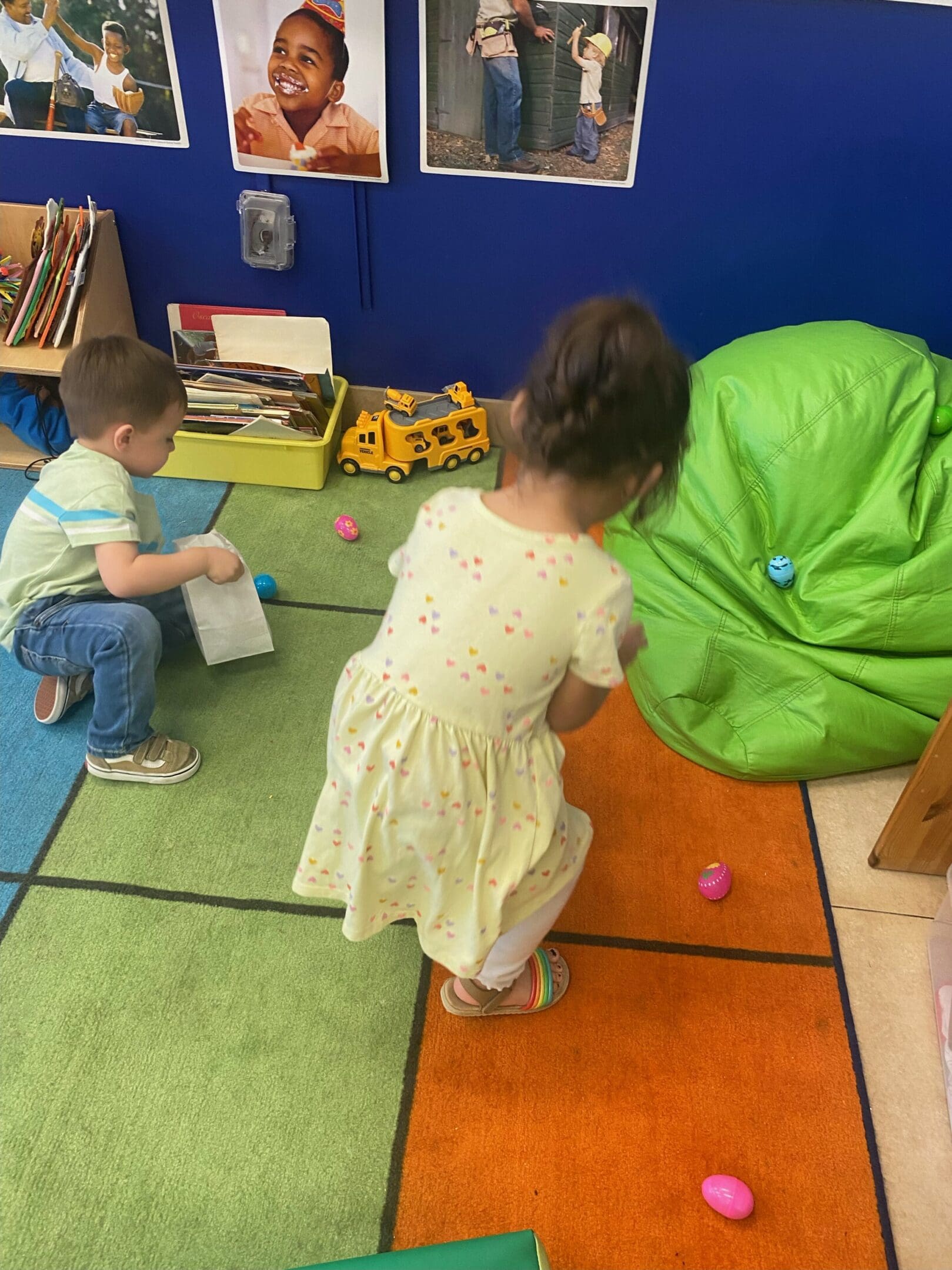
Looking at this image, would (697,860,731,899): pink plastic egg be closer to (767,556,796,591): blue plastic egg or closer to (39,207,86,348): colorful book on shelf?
(767,556,796,591): blue plastic egg

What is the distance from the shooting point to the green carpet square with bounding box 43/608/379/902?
141cm

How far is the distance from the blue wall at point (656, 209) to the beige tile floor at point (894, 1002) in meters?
1.22

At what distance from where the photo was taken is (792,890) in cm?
146

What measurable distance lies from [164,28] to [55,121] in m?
0.35

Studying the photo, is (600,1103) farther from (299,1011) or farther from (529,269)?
(529,269)

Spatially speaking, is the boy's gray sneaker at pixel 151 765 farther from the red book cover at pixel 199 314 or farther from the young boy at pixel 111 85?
the young boy at pixel 111 85

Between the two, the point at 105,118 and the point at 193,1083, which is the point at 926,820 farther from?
the point at 105,118

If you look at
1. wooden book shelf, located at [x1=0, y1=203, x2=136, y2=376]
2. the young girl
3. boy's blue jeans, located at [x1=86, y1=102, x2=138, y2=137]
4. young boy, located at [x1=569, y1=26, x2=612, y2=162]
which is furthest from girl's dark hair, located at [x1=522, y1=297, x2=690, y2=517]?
boy's blue jeans, located at [x1=86, y1=102, x2=138, y2=137]

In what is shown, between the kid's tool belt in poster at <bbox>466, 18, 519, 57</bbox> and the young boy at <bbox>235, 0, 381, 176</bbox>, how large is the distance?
0.27 m

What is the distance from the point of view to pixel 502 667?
84cm

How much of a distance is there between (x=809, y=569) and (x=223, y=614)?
44.4 inches

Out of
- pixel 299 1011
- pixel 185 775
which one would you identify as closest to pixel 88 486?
pixel 185 775

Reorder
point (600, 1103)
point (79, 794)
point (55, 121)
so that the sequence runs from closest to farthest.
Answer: point (600, 1103), point (79, 794), point (55, 121)

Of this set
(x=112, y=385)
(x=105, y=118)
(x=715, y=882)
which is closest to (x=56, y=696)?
(x=112, y=385)
